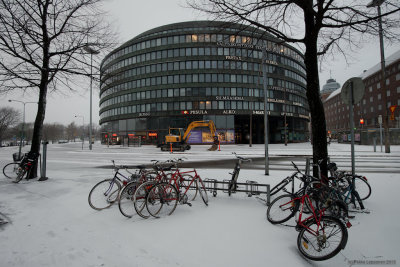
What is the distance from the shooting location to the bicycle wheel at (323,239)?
2.55m

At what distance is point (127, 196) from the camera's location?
477cm

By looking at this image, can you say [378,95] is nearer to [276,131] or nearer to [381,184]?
[276,131]

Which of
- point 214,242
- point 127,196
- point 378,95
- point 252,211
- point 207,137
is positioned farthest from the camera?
point 378,95

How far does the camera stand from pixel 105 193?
4617 millimetres

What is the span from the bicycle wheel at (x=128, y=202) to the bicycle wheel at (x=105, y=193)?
11.1 inches

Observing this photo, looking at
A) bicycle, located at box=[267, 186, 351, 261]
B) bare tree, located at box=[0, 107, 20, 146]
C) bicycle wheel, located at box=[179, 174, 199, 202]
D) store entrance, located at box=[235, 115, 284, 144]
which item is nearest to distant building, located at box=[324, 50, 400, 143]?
store entrance, located at box=[235, 115, 284, 144]

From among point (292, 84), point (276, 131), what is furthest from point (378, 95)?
point (276, 131)

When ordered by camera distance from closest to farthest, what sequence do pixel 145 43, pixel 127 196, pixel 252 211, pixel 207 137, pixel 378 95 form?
pixel 252 211 → pixel 127 196 → pixel 207 137 → pixel 145 43 → pixel 378 95

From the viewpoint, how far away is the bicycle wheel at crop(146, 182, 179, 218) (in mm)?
4008

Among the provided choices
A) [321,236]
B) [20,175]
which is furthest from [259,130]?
[321,236]

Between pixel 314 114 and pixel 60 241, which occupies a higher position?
pixel 314 114

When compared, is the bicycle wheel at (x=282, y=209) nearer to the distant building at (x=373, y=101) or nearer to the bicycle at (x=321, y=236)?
the bicycle at (x=321, y=236)

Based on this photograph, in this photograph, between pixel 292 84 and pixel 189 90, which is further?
pixel 292 84

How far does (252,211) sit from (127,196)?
320 centimetres
